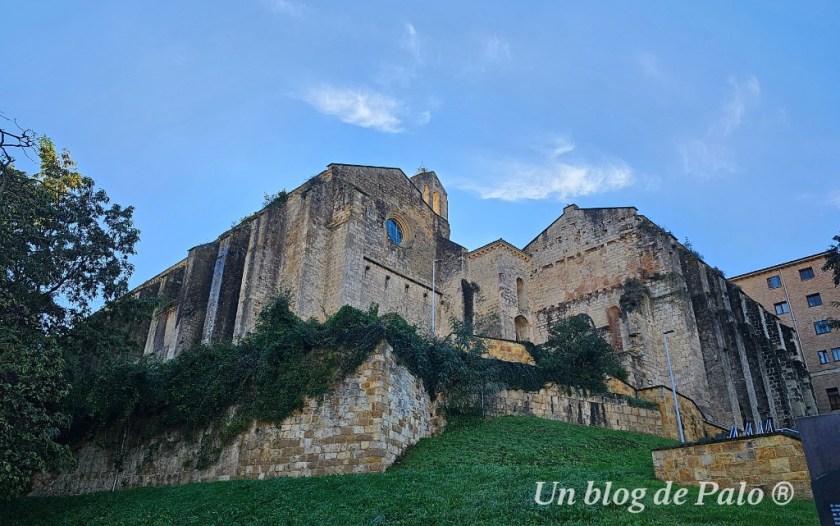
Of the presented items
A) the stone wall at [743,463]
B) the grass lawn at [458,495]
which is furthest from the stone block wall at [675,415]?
the stone wall at [743,463]

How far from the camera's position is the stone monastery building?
2481cm

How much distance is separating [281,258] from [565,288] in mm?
13342

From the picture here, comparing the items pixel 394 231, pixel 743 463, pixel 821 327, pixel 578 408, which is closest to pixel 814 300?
pixel 821 327

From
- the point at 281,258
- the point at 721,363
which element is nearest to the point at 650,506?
the point at 721,363

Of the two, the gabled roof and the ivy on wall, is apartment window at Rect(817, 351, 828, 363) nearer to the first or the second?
the gabled roof

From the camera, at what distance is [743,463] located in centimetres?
998

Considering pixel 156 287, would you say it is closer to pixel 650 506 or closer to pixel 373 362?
pixel 373 362

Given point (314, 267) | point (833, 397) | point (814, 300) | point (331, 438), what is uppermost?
point (814, 300)

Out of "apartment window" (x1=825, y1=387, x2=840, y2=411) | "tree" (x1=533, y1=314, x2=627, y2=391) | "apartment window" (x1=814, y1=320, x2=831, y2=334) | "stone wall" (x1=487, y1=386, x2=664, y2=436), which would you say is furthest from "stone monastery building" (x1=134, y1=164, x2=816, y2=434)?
"apartment window" (x1=814, y1=320, x2=831, y2=334)

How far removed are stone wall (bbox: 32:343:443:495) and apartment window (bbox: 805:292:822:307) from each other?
30603 millimetres

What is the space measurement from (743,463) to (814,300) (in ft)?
107

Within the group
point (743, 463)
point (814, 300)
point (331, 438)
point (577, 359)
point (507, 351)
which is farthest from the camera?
point (814, 300)

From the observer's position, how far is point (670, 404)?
20.2m

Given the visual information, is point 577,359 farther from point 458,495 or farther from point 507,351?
point 458,495
